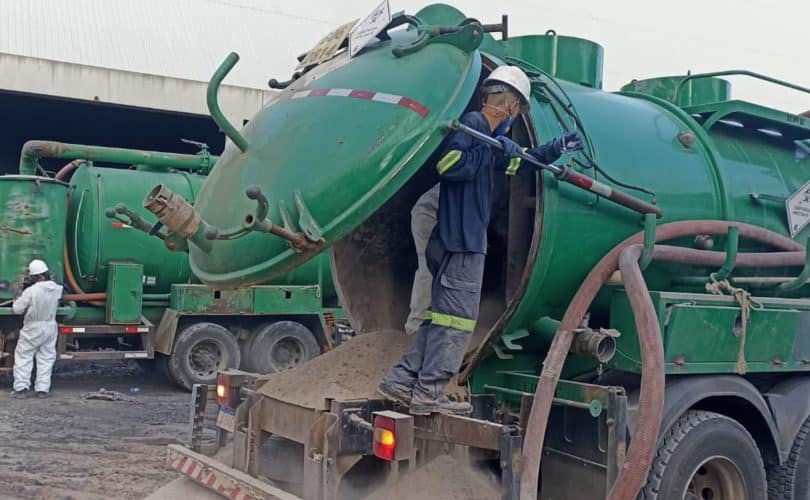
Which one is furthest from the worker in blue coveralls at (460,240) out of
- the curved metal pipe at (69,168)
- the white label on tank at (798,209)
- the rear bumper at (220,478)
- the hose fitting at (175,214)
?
the curved metal pipe at (69,168)

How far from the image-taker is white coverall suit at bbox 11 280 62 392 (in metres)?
9.21

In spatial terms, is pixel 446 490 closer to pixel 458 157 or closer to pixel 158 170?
pixel 458 157

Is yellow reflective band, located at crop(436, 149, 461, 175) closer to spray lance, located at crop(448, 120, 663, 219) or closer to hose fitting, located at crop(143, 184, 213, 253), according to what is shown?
spray lance, located at crop(448, 120, 663, 219)

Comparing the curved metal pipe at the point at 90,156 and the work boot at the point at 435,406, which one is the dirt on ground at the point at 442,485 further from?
the curved metal pipe at the point at 90,156

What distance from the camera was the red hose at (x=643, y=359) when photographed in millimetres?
3500

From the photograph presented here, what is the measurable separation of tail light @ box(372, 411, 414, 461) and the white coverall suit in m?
6.95

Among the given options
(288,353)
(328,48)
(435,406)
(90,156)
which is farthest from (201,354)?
(435,406)

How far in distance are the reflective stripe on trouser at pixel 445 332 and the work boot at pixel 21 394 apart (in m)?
7.03

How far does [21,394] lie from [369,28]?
7.26 meters

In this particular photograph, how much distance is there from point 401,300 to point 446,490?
143cm

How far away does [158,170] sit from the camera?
1070 centimetres

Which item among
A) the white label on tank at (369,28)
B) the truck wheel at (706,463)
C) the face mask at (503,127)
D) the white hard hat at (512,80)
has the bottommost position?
the truck wheel at (706,463)

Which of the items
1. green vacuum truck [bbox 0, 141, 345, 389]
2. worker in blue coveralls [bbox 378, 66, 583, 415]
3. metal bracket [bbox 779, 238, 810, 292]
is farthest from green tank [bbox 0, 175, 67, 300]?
metal bracket [bbox 779, 238, 810, 292]

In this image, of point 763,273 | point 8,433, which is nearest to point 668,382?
point 763,273
